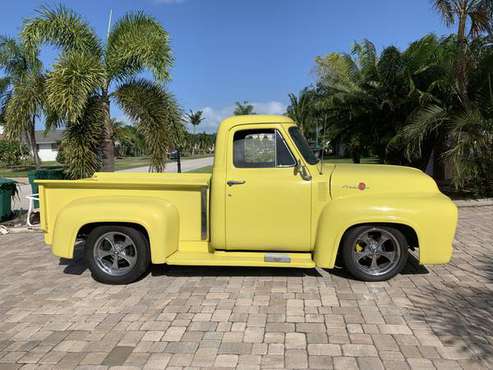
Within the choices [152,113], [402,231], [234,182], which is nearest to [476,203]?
[402,231]

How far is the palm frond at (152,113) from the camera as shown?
30.0ft

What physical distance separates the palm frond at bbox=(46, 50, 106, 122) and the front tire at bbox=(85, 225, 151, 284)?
402 centimetres

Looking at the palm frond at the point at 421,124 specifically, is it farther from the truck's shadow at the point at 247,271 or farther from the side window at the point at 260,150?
the side window at the point at 260,150

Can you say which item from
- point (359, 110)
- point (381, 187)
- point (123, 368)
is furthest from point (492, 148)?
point (123, 368)

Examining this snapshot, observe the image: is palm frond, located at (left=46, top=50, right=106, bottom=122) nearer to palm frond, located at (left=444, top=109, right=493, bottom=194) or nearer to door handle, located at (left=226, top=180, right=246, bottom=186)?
door handle, located at (left=226, top=180, right=246, bottom=186)

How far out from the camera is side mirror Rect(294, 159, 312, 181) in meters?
5.02

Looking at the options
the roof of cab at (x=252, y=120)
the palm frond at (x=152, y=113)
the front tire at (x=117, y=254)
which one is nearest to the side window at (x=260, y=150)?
the roof of cab at (x=252, y=120)

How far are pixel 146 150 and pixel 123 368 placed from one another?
6.36 metres

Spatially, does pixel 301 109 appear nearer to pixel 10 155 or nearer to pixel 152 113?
pixel 10 155

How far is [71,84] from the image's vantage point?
835cm

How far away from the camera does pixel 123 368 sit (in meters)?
3.38

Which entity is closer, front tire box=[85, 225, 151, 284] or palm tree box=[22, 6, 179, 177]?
front tire box=[85, 225, 151, 284]

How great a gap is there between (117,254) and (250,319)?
1961 mm

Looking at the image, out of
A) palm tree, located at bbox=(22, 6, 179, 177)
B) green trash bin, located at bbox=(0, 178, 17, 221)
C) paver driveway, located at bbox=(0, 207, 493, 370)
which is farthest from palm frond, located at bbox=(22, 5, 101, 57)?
paver driveway, located at bbox=(0, 207, 493, 370)
